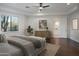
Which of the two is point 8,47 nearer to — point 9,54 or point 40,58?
point 9,54

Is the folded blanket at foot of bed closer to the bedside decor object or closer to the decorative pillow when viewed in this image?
the bedside decor object

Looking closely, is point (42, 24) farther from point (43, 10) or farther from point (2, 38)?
point (2, 38)

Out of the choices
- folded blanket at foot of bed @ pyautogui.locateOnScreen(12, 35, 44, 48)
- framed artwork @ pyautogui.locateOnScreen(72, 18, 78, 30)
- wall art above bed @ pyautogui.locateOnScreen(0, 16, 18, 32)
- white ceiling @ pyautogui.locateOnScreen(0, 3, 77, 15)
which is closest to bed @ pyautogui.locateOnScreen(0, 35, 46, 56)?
folded blanket at foot of bed @ pyautogui.locateOnScreen(12, 35, 44, 48)

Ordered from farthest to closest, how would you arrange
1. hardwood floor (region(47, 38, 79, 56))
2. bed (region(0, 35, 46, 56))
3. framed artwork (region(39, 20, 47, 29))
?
1. framed artwork (region(39, 20, 47, 29))
2. hardwood floor (region(47, 38, 79, 56))
3. bed (region(0, 35, 46, 56))

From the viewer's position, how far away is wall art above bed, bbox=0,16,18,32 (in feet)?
4.52

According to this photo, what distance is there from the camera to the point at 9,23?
1.42m

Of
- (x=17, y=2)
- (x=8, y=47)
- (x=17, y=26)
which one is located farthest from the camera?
(x=17, y=26)

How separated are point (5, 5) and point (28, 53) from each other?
0.69 meters

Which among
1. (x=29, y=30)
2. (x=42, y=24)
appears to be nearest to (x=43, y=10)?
(x=42, y=24)

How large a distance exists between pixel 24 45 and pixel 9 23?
14.9 inches

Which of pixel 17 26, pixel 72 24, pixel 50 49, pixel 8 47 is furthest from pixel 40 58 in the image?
pixel 72 24

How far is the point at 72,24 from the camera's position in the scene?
152 centimetres

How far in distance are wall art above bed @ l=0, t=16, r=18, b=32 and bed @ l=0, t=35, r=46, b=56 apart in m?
0.13

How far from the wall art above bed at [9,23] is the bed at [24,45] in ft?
0.42
